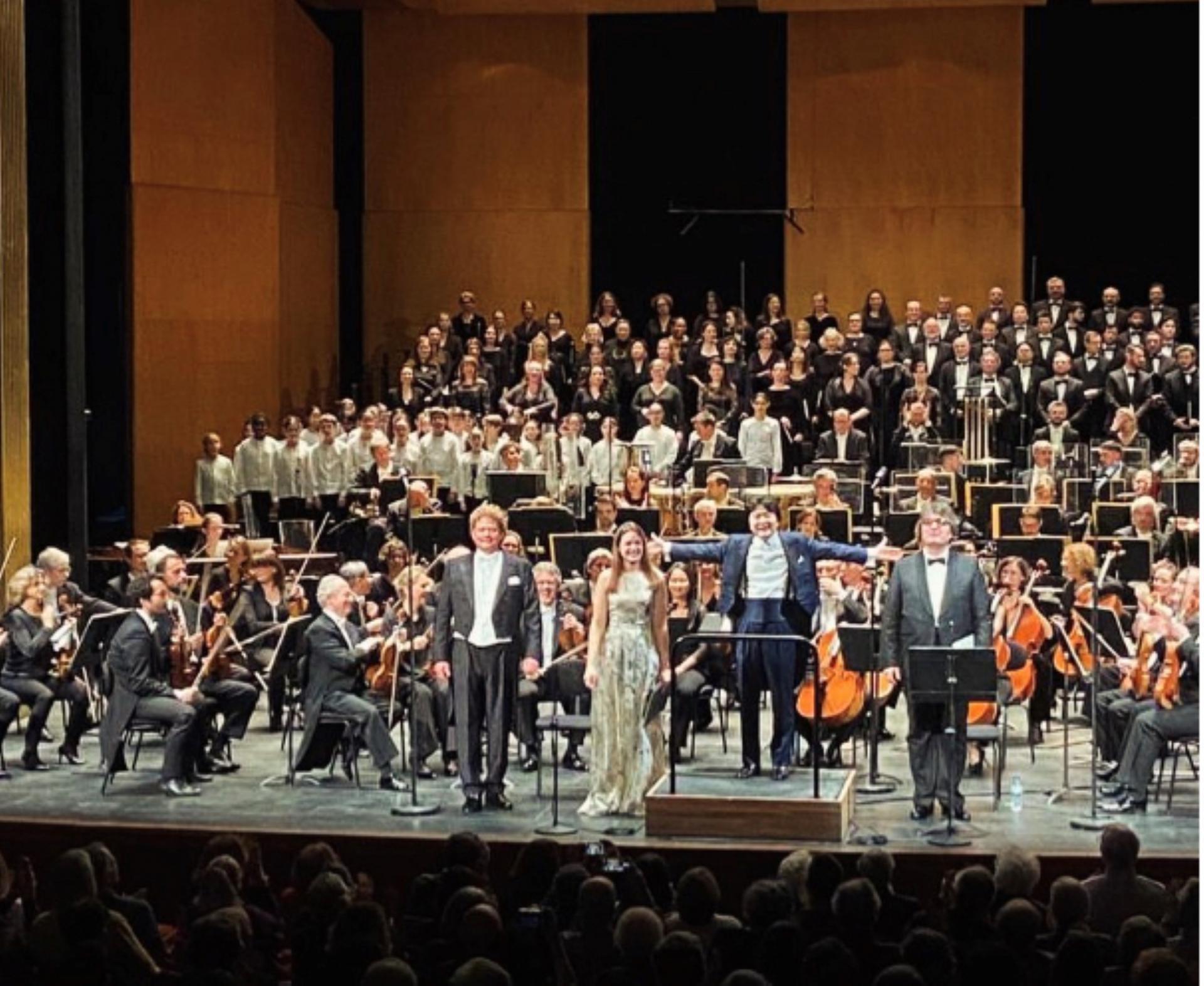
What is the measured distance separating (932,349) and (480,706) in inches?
367

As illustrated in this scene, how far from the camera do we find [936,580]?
1031 centimetres

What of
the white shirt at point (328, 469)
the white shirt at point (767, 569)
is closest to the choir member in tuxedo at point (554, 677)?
the white shirt at point (767, 569)

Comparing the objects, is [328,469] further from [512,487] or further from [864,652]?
[864,652]

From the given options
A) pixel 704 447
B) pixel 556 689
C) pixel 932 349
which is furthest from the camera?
pixel 932 349

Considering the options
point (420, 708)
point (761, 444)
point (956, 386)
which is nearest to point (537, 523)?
point (420, 708)

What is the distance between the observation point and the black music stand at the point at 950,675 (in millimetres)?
9836

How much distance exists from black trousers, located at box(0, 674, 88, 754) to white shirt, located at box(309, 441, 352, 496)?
6.16 meters

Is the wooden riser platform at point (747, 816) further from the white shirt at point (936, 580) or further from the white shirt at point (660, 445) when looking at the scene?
the white shirt at point (660, 445)

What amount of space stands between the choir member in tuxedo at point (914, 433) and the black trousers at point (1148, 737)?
7.02 m

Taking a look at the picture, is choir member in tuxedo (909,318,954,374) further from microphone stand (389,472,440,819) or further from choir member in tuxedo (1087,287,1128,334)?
microphone stand (389,472,440,819)

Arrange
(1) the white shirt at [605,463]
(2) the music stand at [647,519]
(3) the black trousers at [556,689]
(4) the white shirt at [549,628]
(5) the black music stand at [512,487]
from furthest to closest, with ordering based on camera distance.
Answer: (1) the white shirt at [605,463]
(5) the black music stand at [512,487]
(2) the music stand at [647,519]
(4) the white shirt at [549,628]
(3) the black trousers at [556,689]

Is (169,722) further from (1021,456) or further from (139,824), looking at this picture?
(1021,456)

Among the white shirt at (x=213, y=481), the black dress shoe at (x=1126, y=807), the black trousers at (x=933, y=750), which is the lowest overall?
the black dress shoe at (x=1126, y=807)

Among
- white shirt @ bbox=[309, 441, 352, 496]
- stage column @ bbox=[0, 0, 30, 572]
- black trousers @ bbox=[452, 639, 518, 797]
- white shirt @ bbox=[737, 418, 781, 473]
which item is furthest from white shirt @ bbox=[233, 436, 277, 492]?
black trousers @ bbox=[452, 639, 518, 797]
